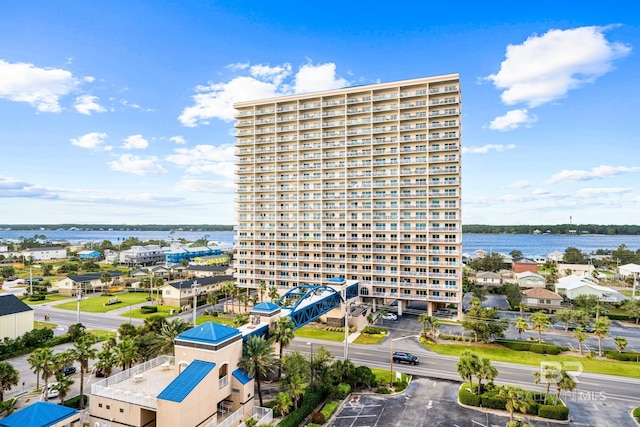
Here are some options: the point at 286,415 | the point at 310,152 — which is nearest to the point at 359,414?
the point at 286,415

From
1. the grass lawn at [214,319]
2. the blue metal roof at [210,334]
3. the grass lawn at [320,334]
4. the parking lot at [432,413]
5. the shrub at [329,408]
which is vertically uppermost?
the blue metal roof at [210,334]

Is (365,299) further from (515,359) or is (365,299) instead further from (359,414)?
(359,414)

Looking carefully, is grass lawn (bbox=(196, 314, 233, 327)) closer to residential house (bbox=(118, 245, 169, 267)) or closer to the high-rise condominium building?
the high-rise condominium building

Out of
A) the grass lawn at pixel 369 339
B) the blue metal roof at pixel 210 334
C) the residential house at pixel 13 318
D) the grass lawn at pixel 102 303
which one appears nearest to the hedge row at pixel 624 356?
the grass lawn at pixel 369 339

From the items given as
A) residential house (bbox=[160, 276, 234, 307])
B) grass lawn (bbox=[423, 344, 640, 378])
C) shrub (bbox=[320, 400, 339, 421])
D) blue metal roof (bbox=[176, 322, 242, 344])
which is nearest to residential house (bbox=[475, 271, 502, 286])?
grass lawn (bbox=[423, 344, 640, 378])

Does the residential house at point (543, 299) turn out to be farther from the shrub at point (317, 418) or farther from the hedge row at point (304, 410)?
the shrub at point (317, 418)

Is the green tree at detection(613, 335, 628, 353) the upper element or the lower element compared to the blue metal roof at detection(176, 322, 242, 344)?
lower
